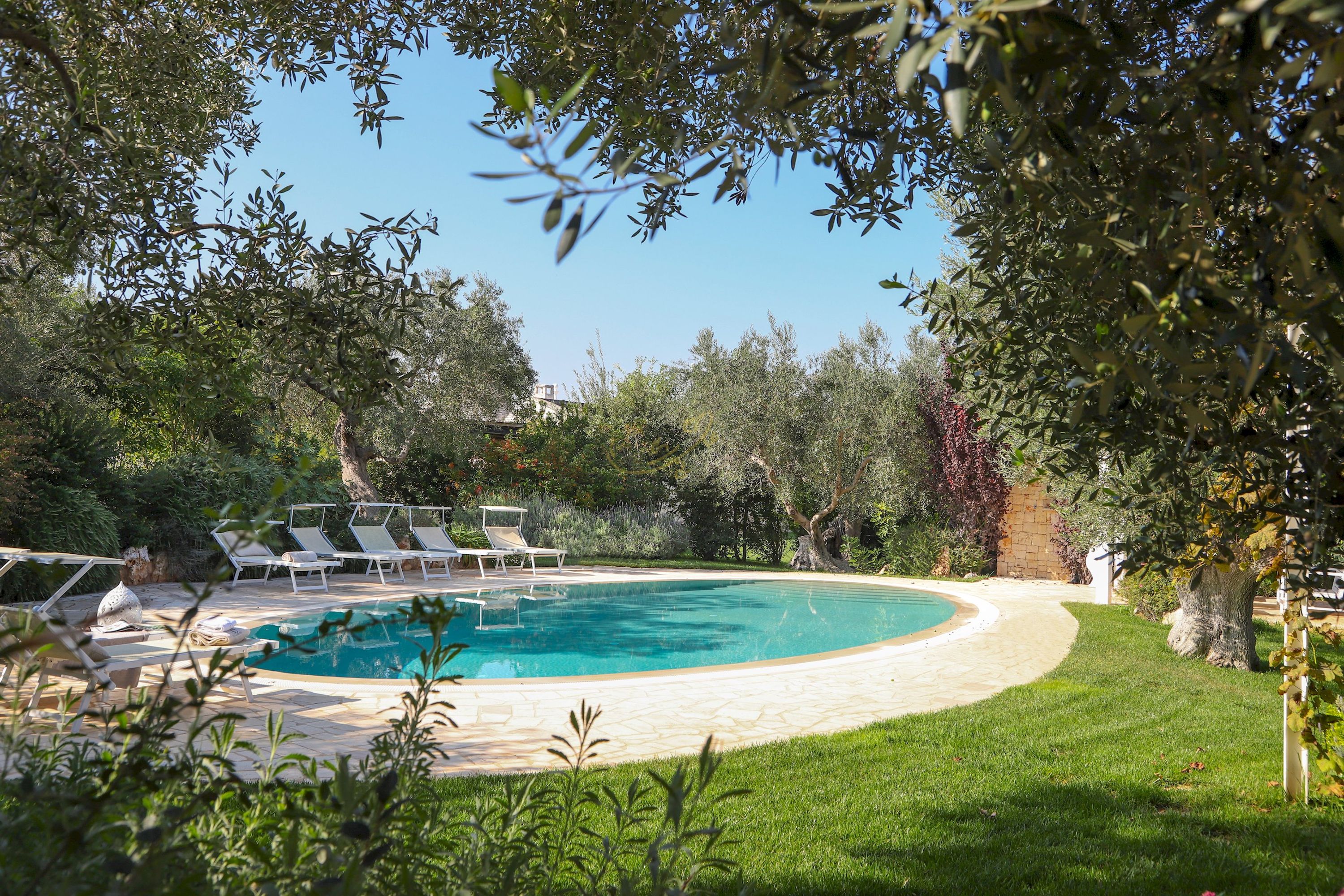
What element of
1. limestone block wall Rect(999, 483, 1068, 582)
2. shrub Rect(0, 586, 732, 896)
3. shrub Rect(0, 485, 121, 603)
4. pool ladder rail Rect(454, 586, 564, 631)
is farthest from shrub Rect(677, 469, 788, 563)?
shrub Rect(0, 586, 732, 896)

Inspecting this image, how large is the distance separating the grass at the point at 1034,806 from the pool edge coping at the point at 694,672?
6.65 feet

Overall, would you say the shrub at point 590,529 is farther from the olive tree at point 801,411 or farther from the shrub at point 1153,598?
the shrub at point 1153,598

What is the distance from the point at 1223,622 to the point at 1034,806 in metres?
5.14

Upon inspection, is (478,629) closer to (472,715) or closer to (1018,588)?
(472,715)

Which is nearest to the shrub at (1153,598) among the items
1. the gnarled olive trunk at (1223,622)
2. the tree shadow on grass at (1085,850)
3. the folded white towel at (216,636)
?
the gnarled olive trunk at (1223,622)

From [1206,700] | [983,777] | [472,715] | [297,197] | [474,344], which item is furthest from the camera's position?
[474,344]

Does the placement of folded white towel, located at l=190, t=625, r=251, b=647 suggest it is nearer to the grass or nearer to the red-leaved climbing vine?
the grass

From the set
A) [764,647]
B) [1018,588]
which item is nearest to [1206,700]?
[764,647]

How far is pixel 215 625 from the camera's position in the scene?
6.80m

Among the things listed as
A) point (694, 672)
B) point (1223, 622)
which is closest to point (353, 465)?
point (694, 672)

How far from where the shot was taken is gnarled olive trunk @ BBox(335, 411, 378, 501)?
16266 mm

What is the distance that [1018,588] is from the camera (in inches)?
586

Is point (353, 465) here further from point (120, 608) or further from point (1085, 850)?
point (1085, 850)

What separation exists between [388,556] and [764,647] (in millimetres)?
6515
